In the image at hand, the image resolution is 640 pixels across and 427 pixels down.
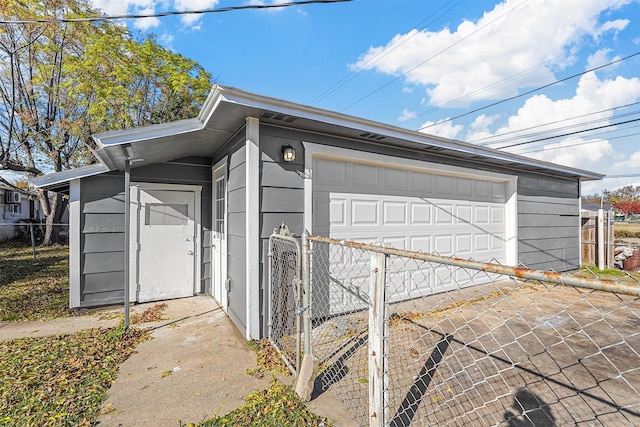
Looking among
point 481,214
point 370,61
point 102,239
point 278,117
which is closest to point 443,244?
point 481,214

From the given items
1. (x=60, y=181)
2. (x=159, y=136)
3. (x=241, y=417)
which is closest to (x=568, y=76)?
(x=159, y=136)

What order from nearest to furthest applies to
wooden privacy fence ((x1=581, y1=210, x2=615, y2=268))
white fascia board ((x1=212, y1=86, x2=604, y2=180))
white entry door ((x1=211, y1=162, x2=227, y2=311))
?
white fascia board ((x1=212, y1=86, x2=604, y2=180))
white entry door ((x1=211, y1=162, x2=227, y2=311))
wooden privacy fence ((x1=581, y1=210, x2=615, y2=268))

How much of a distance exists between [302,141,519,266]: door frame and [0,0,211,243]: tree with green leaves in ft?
30.2

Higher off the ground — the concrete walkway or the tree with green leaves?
the tree with green leaves

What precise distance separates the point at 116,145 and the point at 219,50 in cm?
728

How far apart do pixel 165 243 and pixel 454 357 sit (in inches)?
181

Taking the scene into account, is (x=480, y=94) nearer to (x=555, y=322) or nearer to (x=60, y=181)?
(x=555, y=322)

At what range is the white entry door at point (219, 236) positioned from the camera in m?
4.54

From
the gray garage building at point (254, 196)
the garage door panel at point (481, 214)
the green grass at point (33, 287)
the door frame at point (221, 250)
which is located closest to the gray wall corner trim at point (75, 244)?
the gray garage building at point (254, 196)

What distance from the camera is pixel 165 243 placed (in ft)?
16.9

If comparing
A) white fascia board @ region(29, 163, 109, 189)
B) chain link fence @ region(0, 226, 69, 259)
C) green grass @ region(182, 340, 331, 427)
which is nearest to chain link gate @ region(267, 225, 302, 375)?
green grass @ region(182, 340, 331, 427)

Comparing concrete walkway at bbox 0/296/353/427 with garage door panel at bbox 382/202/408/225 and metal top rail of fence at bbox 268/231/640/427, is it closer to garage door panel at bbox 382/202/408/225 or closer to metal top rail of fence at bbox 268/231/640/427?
metal top rail of fence at bbox 268/231/640/427

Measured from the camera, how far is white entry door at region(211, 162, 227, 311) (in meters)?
4.54

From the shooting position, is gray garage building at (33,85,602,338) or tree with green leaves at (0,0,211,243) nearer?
gray garage building at (33,85,602,338)
